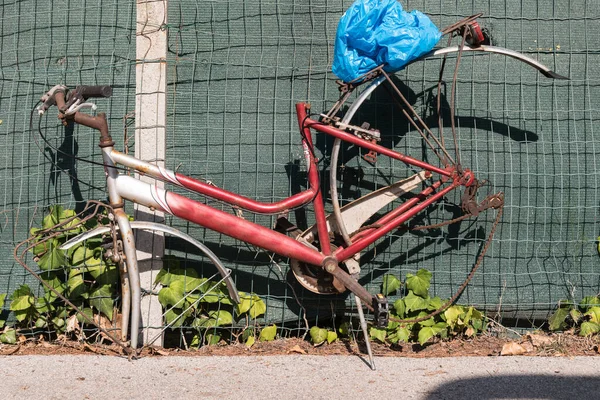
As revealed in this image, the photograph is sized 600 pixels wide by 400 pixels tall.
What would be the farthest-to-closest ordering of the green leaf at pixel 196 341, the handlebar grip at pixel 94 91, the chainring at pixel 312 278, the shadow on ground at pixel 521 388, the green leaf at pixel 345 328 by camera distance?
the green leaf at pixel 345 328 < the green leaf at pixel 196 341 < the chainring at pixel 312 278 < the handlebar grip at pixel 94 91 < the shadow on ground at pixel 521 388

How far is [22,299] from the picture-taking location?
5.03 meters

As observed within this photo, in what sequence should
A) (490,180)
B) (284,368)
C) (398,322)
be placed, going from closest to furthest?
(284,368) < (398,322) < (490,180)

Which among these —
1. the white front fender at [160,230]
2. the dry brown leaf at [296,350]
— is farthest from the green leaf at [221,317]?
the dry brown leaf at [296,350]

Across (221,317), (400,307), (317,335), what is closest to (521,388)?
(400,307)

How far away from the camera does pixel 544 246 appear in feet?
17.4

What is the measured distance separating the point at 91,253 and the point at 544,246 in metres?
3.17

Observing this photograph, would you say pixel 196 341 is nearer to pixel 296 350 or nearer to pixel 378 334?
pixel 296 350

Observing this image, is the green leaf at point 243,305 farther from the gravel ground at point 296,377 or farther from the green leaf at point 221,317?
the gravel ground at point 296,377

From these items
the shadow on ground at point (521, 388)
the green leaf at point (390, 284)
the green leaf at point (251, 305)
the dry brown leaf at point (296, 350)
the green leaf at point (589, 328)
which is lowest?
the shadow on ground at point (521, 388)

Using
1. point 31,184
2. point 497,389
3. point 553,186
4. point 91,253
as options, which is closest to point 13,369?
point 91,253

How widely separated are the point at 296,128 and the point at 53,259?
187 centimetres

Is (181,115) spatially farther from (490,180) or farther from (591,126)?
(591,126)

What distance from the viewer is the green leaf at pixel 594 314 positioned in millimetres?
5184

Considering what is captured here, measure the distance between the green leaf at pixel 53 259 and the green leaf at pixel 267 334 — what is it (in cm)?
142
